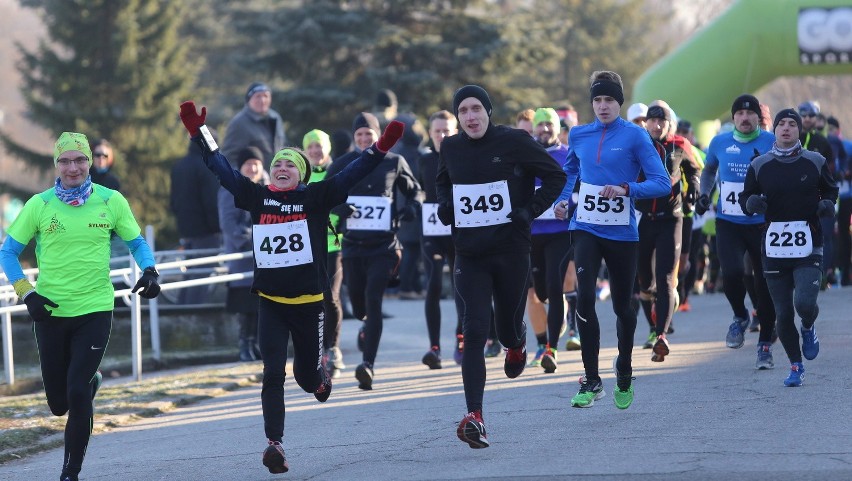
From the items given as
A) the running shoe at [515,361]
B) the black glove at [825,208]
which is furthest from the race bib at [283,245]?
the black glove at [825,208]

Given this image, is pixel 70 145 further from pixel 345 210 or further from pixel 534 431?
pixel 345 210

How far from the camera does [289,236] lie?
861cm

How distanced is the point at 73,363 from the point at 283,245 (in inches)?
52.7

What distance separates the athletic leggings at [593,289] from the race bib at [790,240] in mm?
1477

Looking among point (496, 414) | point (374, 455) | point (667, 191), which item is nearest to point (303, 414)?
point (496, 414)

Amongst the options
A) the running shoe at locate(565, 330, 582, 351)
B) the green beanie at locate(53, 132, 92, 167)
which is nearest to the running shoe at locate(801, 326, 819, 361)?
the running shoe at locate(565, 330, 582, 351)

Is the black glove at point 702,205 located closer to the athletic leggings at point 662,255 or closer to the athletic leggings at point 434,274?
the athletic leggings at point 662,255

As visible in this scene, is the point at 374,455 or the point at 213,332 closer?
the point at 374,455

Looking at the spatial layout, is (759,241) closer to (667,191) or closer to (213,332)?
(667,191)

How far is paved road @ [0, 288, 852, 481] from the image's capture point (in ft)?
25.3

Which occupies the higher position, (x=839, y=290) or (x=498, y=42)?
(x=498, y=42)

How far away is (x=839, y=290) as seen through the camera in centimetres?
1914

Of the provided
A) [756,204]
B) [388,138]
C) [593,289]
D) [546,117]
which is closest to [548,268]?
[546,117]

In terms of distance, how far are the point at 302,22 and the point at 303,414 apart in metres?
22.9
